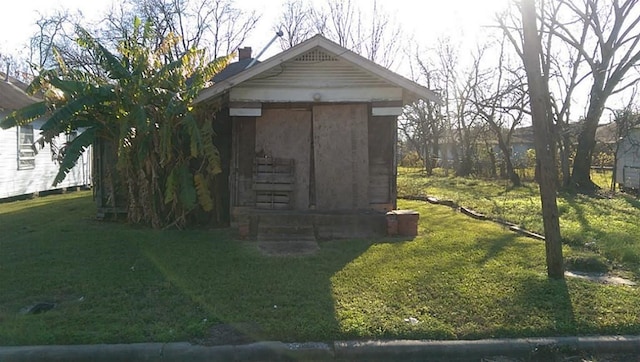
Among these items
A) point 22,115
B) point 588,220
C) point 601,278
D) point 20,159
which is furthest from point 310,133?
point 20,159

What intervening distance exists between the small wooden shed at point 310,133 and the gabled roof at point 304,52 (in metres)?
0.05

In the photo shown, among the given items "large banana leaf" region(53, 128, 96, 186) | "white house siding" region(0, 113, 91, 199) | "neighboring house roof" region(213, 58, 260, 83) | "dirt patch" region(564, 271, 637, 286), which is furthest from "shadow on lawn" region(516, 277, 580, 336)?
"white house siding" region(0, 113, 91, 199)

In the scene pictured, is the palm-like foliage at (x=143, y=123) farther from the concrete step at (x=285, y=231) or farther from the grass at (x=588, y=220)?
the grass at (x=588, y=220)

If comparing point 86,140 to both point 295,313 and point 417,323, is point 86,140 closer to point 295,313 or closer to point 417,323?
point 295,313

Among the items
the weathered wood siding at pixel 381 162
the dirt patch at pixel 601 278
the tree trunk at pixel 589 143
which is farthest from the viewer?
the tree trunk at pixel 589 143

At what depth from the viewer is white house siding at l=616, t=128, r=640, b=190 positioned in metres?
21.0

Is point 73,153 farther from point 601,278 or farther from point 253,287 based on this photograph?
point 601,278

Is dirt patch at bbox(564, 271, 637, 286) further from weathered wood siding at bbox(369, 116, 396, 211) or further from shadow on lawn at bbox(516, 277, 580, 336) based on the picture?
weathered wood siding at bbox(369, 116, 396, 211)

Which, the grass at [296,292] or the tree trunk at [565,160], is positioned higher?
the tree trunk at [565,160]

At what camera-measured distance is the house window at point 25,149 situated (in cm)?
1638

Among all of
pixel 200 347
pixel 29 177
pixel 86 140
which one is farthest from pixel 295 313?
pixel 29 177

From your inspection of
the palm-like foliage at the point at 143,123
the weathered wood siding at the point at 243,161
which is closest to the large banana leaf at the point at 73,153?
the palm-like foliage at the point at 143,123

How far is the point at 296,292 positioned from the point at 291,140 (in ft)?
16.9

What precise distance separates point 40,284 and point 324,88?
634 cm
